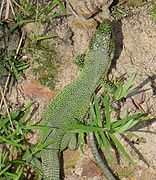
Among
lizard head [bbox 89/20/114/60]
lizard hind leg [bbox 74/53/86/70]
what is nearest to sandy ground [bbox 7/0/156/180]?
lizard hind leg [bbox 74/53/86/70]

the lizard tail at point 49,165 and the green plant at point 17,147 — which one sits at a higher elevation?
the green plant at point 17,147

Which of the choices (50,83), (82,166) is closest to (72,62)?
(50,83)

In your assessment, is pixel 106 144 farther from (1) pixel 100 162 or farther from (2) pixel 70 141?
(2) pixel 70 141

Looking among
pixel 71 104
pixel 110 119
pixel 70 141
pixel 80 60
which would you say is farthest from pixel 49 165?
pixel 80 60

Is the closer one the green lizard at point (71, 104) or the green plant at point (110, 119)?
the green plant at point (110, 119)

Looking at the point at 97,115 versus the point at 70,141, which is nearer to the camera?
the point at 97,115

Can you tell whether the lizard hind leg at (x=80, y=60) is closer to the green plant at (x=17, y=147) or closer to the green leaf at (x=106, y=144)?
the green plant at (x=17, y=147)

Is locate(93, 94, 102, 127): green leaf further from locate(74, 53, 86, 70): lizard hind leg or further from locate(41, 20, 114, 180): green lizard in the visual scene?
locate(74, 53, 86, 70): lizard hind leg

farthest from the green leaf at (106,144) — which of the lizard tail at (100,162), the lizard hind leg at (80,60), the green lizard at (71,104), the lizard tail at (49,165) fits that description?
the lizard hind leg at (80,60)
